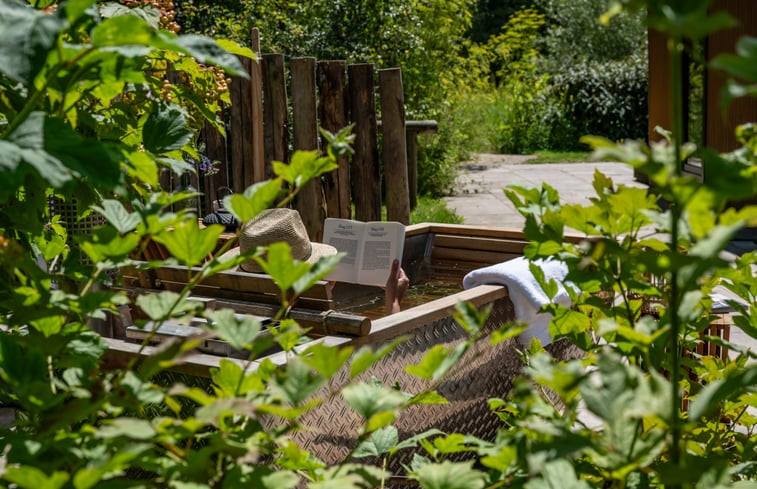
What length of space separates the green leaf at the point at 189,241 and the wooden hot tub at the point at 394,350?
3.96ft

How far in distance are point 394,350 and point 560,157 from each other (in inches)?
562

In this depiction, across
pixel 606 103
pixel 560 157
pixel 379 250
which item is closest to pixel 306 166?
pixel 379 250

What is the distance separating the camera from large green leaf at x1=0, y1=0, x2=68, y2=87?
681 mm

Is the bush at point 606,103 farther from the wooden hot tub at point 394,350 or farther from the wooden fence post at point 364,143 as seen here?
the wooden hot tub at point 394,350

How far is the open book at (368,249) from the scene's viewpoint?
3814 mm

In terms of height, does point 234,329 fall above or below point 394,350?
above

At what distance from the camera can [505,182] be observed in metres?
13.2

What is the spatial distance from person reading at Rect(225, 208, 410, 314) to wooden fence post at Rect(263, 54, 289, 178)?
262 cm

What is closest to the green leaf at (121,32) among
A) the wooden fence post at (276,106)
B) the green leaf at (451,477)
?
the green leaf at (451,477)

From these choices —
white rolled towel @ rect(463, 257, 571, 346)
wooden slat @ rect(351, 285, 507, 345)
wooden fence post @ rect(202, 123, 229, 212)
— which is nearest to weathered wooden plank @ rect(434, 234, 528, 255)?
white rolled towel @ rect(463, 257, 571, 346)

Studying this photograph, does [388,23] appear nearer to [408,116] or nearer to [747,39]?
[408,116]

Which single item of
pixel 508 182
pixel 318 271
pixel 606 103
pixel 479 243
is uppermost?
pixel 318 271

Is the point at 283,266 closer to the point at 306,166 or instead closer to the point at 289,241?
the point at 306,166

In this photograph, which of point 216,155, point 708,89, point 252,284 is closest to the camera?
point 252,284
